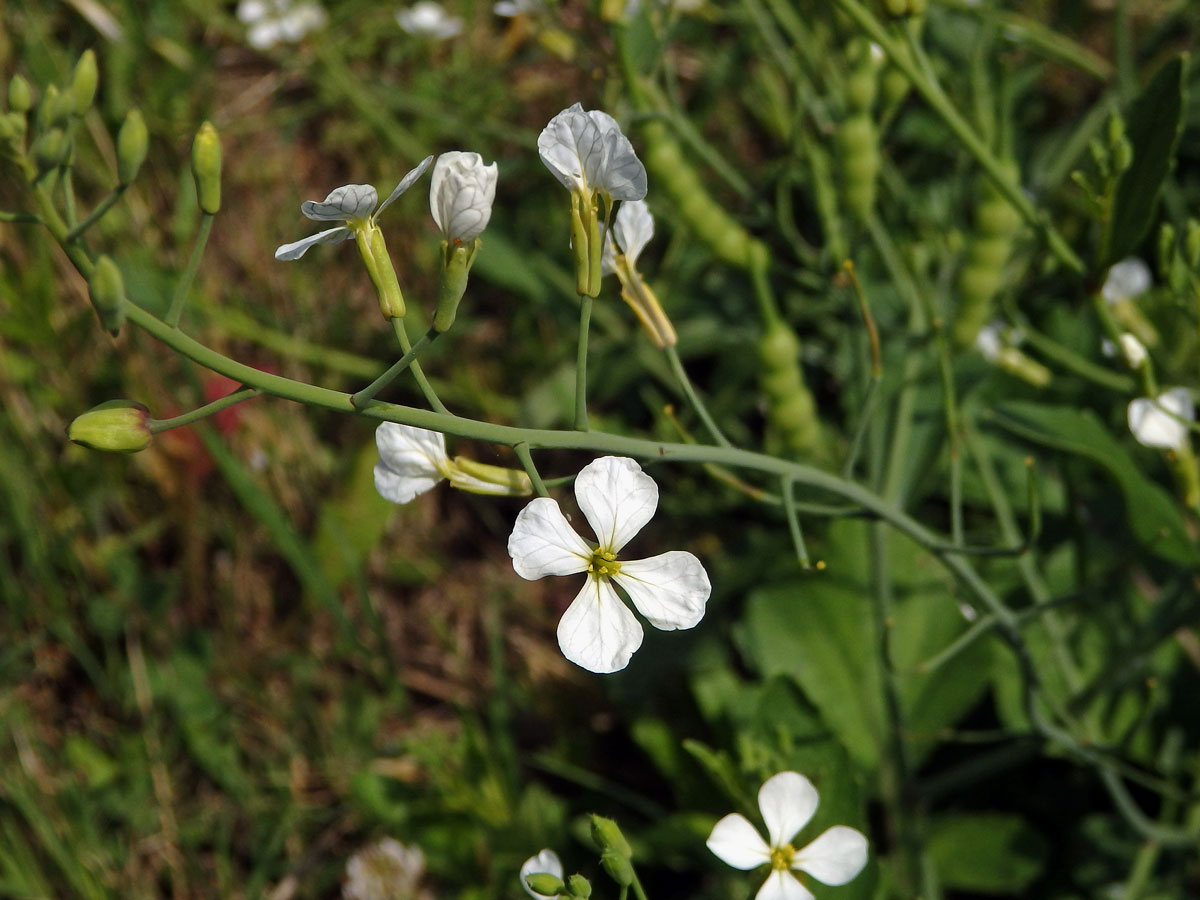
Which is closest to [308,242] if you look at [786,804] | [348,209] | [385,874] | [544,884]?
[348,209]

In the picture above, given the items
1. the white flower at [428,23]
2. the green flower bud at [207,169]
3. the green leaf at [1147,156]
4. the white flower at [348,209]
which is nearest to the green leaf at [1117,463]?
the green leaf at [1147,156]

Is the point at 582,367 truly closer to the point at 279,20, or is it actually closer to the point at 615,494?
the point at 615,494

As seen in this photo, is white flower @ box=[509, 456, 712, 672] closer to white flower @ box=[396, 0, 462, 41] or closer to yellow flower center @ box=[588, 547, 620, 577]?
yellow flower center @ box=[588, 547, 620, 577]

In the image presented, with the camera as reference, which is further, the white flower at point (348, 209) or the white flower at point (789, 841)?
the white flower at point (789, 841)

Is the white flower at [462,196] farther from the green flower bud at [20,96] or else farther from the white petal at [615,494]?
the green flower bud at [20,96]

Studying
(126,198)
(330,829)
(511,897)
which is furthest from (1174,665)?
(126,198)

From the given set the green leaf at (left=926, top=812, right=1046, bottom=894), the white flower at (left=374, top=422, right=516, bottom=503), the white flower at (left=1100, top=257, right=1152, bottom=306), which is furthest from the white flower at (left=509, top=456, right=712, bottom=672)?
the white flower at (left=1100, top=257, right=1152, bottom=306)
